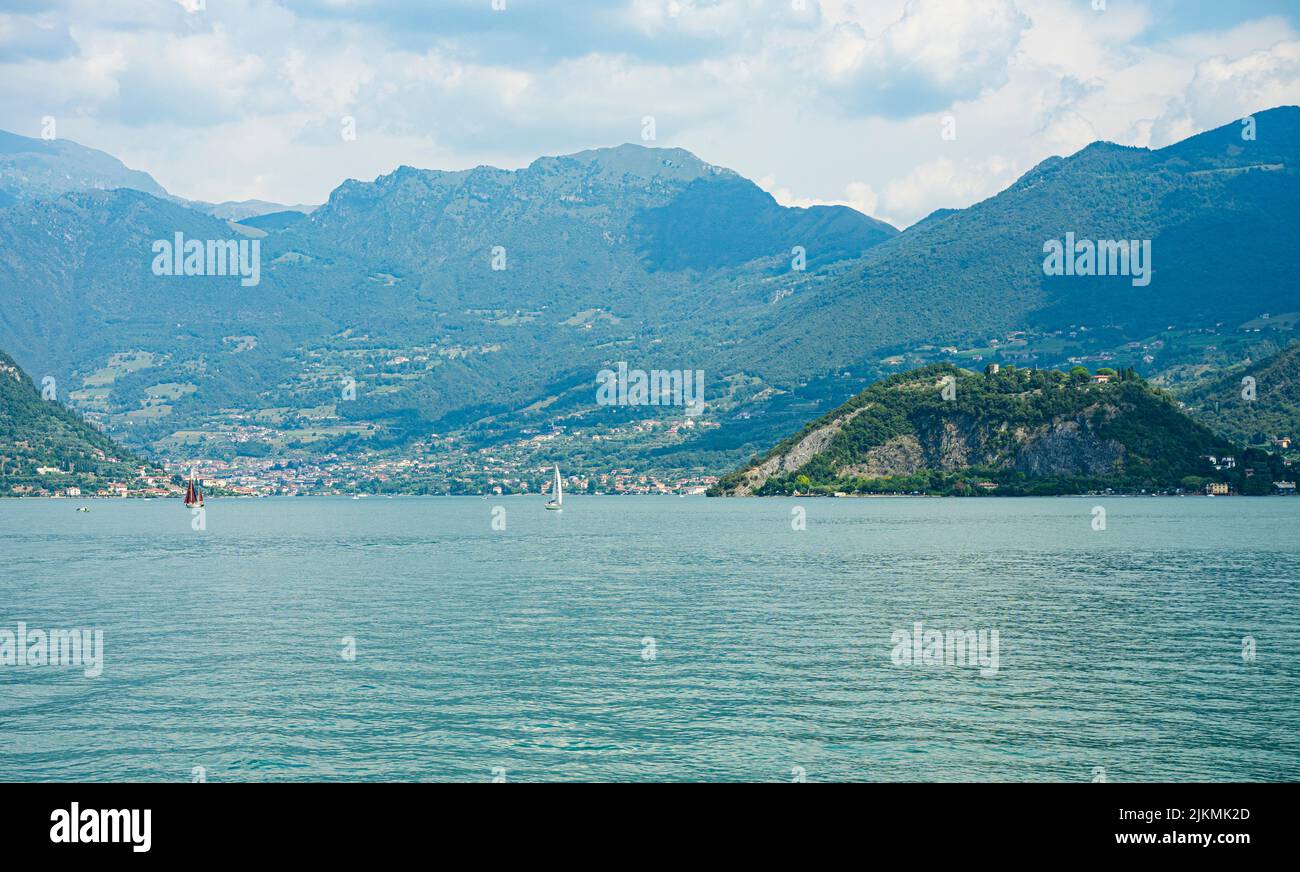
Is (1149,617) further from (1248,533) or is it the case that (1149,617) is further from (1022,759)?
(1248,533)

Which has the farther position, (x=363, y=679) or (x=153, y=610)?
(x=153, y=610)

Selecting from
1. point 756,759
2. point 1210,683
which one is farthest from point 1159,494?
point 756,759

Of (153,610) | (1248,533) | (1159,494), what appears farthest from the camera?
(1159,494)

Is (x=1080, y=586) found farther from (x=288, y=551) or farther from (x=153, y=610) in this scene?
(x=288, y=551)
